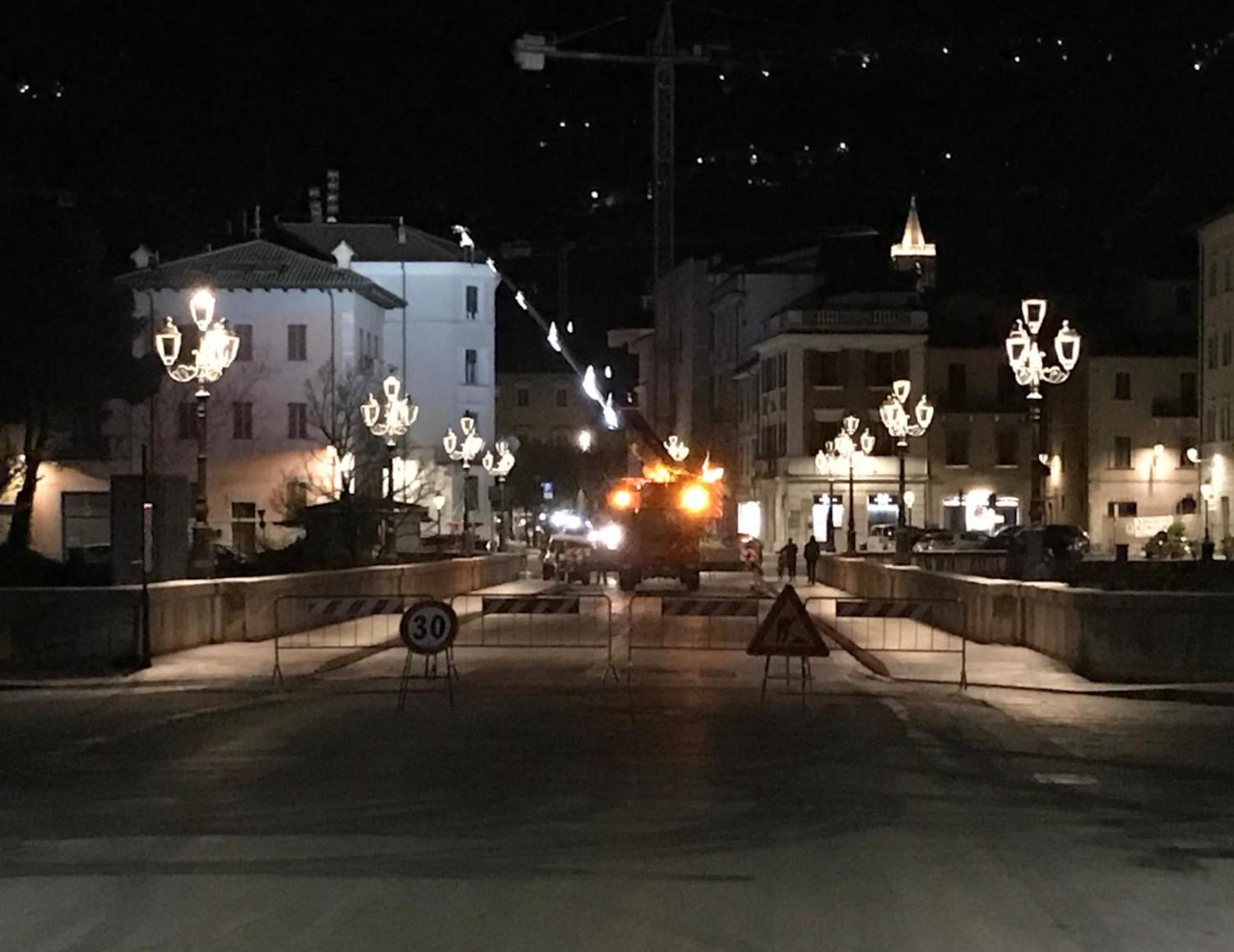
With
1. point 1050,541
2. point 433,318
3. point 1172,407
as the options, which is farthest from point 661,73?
point 1050,541

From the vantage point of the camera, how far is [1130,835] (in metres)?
13.7

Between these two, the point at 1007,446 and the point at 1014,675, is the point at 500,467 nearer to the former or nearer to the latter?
the point at 1007,446

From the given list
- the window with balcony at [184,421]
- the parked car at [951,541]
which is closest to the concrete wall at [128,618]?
the parked car at [951,541]

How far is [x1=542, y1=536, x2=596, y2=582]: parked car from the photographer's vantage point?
2352 inches

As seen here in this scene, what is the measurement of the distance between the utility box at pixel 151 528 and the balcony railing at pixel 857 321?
61.4m

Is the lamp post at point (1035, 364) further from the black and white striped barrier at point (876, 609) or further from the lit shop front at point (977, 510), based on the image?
the lit shop front at point (977, 510)

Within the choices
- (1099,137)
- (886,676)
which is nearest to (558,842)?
(886,676)

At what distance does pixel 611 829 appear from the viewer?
13.6m

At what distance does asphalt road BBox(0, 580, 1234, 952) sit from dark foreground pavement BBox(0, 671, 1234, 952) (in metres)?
0.04

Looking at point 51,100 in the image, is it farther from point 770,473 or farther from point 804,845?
point 804,845

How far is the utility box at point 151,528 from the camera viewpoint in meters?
28.8

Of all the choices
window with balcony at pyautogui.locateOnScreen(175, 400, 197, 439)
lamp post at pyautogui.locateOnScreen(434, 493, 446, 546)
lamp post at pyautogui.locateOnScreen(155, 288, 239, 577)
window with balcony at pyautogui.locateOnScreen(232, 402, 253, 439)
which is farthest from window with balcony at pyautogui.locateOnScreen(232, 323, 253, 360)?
lamp post at pyautogui.locateOnScreen(155, 288, 239, 577)

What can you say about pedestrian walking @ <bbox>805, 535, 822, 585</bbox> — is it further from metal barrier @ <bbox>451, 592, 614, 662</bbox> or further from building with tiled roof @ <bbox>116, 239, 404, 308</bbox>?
building with tiled roof @ <bbox>116, 239, 404, 308</bbox>

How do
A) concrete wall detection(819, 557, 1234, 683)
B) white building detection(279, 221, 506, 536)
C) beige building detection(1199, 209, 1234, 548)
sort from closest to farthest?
concrete wall detection(819, 557, 1234, 683), beige building detection(1199, 209, 1234, 548), white building detection(279, 221, 506, 536)
